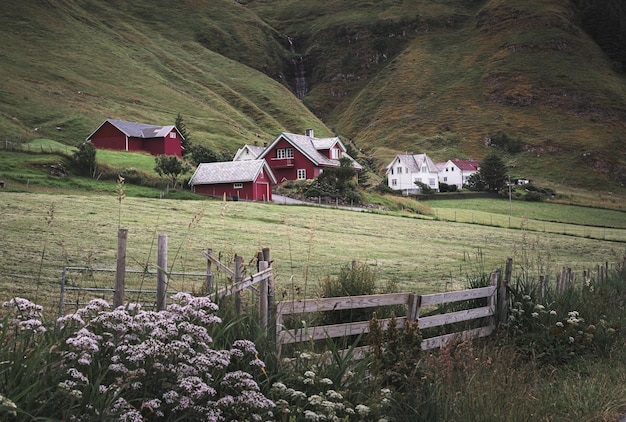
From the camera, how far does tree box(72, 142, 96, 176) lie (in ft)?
186

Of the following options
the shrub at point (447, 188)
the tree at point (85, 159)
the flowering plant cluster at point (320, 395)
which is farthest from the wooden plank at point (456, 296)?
the shrub at point (447, 188)

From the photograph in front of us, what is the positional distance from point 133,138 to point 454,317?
86232mm

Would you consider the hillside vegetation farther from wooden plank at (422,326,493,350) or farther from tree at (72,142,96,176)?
wooden plank at (422,326,493,350)

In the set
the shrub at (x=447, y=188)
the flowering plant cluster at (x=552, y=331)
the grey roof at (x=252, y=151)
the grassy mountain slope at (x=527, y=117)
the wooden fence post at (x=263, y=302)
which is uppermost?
the grassy mountain slope at (x=527, y=117)

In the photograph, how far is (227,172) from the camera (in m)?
70.1

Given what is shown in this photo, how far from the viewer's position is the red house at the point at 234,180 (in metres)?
68.8

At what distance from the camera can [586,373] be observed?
35.1ft

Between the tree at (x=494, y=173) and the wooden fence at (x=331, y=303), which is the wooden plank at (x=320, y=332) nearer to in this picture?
the wooden fence at (x=331, y=303)

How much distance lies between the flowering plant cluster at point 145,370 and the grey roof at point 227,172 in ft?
204

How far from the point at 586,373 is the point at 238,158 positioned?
88.1 metres

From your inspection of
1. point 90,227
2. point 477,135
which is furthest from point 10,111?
point 477,135

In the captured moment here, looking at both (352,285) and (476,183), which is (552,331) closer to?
(352,285)

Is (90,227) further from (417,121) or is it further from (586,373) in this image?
(417,121)


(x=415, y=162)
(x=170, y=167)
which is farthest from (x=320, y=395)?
(x=415, y=162)
